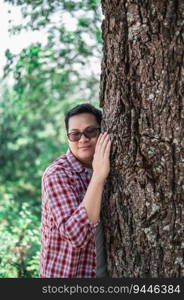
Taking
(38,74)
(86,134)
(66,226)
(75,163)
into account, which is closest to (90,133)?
(86,134)

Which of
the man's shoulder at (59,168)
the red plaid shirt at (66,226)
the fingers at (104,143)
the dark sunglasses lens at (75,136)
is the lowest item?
the red plaid shirt at (66,226)

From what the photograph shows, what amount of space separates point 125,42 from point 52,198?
101 cm

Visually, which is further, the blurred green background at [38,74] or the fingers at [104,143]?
the blurred green background at [38,74]

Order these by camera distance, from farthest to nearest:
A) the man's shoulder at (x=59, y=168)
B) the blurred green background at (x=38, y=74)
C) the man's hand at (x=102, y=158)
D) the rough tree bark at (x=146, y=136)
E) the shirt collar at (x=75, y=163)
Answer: the blurred green background at (x=38, y=74) < the shirt collar at (x=75, y=163) < the man's shoulder at (x=59, y=168) < the man's hand at (x=102, y=158) < the rough tree bark at (x=146, y=136)

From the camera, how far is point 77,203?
272 centimetres

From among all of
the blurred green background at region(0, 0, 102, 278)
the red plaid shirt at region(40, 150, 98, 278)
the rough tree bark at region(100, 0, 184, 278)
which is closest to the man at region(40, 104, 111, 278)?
the red plaid shirt at region(40, 150, 98, 278)

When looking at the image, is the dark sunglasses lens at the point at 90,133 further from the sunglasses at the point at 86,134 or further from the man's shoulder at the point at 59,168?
the man's shoulder at the point at 59,168

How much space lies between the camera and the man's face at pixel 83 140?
9.59 feet

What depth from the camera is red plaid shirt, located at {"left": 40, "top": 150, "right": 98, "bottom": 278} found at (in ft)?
8.41

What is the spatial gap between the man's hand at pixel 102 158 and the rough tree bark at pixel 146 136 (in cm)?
4

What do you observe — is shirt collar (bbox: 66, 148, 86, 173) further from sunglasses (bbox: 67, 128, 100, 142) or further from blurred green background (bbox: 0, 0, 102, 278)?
blurred green background (bbox: 0, 0, 102, 278)

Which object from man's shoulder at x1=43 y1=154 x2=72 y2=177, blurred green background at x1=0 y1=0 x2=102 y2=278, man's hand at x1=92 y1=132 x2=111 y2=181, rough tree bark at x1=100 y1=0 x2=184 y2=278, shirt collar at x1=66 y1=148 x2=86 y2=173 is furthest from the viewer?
blurred green background at x1=0 y1=0 x2=102 y2=278

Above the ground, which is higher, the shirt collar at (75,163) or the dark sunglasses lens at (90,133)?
the dark sunglasses lens at (90,133)

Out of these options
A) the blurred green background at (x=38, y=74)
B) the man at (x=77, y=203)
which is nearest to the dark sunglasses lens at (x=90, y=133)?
the man at (x=77, y=203)
